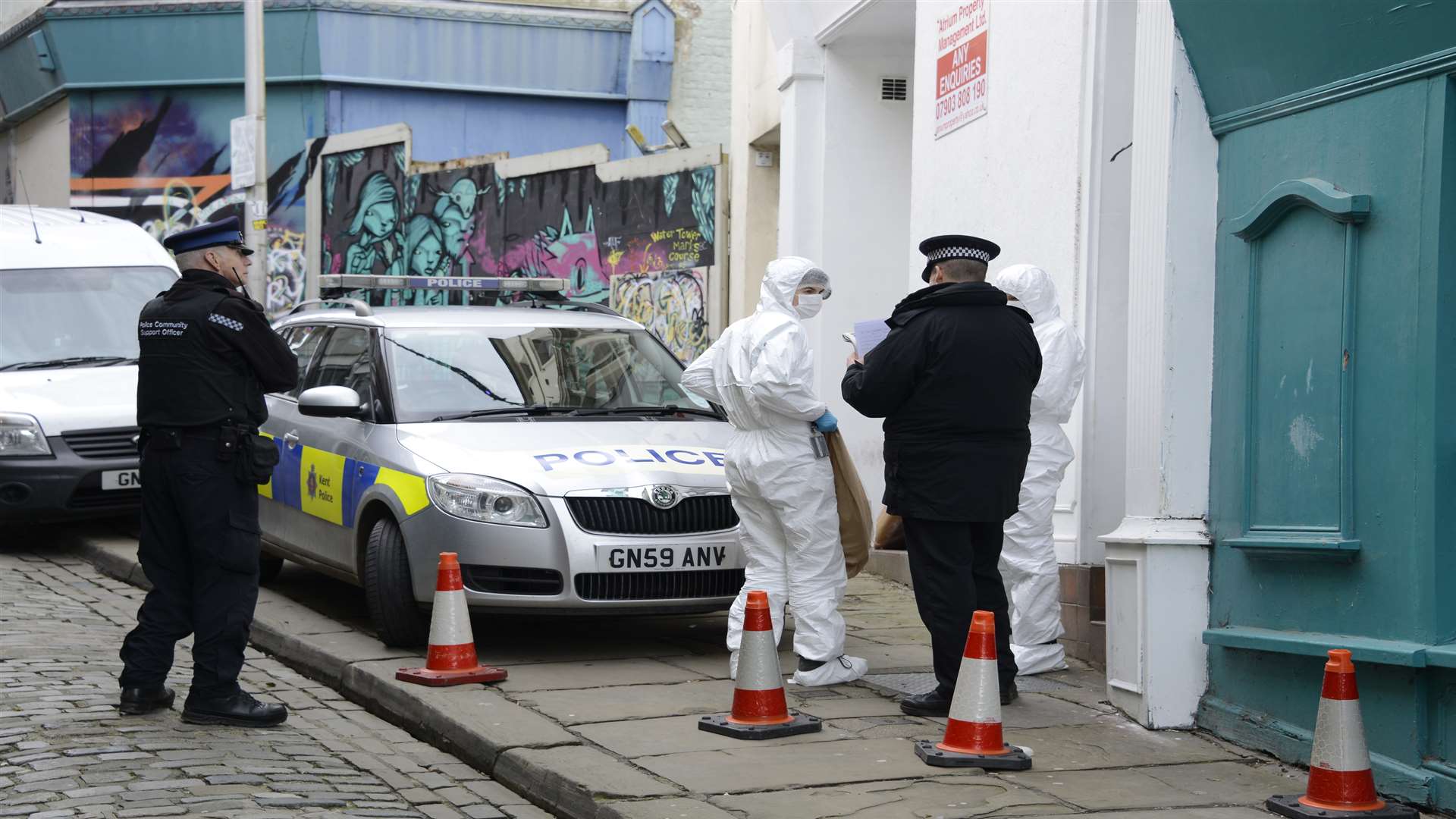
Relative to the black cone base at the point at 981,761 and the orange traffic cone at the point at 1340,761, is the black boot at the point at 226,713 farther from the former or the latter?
the orange traffic cone at the point at 1340,761

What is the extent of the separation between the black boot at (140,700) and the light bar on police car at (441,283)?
348 cm

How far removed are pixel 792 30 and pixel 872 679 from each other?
21.9 ft

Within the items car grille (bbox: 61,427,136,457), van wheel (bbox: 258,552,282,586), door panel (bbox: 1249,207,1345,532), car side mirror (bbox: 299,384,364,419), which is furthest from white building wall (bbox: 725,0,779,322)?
door panel (bbox: 1249,207,1345,532)

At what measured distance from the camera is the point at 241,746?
6113mm

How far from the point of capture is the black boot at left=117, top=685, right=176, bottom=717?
651 cm

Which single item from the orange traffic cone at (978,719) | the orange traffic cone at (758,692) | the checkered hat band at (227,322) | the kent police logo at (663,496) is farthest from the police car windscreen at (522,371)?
the orange traffic cone at (978,719)

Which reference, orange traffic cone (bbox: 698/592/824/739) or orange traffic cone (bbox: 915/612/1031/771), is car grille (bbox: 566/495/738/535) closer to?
orange traffic cone (bbox: 698/592/824/739)

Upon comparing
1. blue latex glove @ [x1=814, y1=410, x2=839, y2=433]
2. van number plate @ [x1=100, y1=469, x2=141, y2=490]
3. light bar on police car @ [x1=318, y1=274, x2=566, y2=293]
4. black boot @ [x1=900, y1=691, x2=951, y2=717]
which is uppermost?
light bar on police car @ [x1=318, y1=274, x2=566, y2=293]

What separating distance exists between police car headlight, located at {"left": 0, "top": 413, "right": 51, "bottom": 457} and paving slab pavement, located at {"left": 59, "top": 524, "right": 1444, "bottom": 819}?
12.3 feet

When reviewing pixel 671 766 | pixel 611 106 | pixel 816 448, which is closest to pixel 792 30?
pixel 816 448

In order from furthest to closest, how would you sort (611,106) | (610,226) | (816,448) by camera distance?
(611,106)
(610,226)
(816,448)

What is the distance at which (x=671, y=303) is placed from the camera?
17828 mm

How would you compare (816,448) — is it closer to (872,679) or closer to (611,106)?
(872,679)

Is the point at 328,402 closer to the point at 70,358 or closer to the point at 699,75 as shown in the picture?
Answer: the point at 70,358
